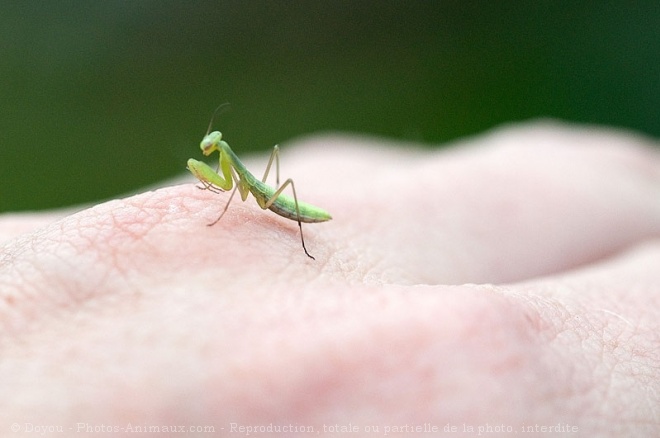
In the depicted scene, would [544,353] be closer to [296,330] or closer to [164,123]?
[296,330]

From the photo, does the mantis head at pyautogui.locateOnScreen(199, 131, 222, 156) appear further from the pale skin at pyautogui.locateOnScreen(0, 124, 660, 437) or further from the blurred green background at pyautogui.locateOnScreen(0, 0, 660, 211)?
the blurred green background at pyautogui.locateOnScreen(0, 0, 660, 211)

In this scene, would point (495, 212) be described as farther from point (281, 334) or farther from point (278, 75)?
point (278, 75)

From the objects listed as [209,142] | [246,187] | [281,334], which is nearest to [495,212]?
[246,187]

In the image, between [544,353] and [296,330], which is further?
[544,353]

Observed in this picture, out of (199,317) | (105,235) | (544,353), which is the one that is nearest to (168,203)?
(105,235)

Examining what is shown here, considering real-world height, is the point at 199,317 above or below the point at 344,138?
above

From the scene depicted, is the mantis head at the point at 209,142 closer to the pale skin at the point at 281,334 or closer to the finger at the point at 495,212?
the pale skin at the point at 281,334
